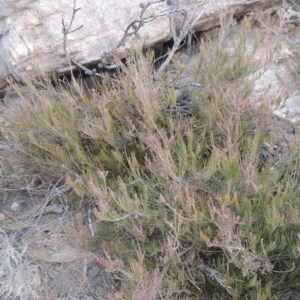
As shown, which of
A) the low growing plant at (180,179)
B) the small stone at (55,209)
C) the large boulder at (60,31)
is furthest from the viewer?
the large boulder at (60,31)

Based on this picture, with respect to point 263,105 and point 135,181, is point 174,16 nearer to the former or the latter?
point 263,105

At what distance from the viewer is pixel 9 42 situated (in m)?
3.90

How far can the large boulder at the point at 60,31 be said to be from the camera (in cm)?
390

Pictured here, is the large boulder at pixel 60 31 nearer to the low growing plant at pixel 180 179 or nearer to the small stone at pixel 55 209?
the low growing plant at pixel 180 179

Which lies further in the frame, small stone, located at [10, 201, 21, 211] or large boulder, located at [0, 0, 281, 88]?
large boulder, located at [0, 0, 281, 88]

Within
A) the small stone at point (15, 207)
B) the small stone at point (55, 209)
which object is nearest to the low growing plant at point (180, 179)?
the small stone at point (55, 209)

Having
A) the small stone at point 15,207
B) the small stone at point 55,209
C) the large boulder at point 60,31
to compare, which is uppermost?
the large boulder at point 60,31

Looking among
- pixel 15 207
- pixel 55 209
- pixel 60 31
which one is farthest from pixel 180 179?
pixel 60 31

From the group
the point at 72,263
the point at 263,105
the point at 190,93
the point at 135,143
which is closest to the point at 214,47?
the point at 190,93

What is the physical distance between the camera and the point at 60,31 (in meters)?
3.94

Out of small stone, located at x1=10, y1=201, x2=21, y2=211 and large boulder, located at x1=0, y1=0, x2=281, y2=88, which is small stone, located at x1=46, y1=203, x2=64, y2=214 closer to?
small stone, located at x1=10, y1=201, x2=21, y2=211

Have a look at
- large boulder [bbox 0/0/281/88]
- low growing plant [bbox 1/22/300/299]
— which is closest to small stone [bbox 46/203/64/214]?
low growing plant [bbox 1/22/300/299]

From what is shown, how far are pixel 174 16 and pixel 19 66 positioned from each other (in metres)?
1.17

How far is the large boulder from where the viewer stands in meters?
3.90
